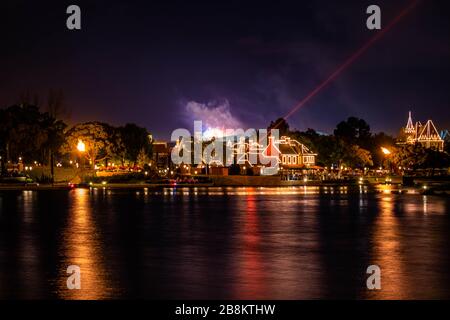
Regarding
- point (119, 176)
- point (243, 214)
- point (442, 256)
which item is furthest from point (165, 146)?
point (442, 256)

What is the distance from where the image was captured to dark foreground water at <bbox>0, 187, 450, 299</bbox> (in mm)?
12828

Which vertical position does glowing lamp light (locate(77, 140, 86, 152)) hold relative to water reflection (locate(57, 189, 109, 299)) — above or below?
above

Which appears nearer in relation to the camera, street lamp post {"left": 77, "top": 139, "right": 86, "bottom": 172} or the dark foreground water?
the dark foreground water

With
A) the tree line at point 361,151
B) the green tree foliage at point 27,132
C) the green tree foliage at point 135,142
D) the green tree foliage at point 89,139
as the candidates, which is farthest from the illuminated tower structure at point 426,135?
the green tree foliage at point 27,132

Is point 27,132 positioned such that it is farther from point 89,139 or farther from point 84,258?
point 84,258

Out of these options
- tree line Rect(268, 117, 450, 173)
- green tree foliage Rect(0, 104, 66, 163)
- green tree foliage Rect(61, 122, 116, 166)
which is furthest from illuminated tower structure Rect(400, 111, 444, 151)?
green tree foliage Rect(0, 104, 66, 163)

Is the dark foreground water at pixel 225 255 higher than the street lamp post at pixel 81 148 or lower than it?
lower

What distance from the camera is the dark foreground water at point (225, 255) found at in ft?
42.1

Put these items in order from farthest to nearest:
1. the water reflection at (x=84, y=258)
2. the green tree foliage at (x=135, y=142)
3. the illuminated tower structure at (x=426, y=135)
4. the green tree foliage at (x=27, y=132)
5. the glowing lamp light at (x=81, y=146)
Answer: the illuminated tower structure at (x=426, y=135) → the green tree foliage at (x=135, y=142) → the glowing lamp light at (x=81, y=146) → the green tree foliage at (x=27, y=132) → the water reflection at (x=84, y=258)

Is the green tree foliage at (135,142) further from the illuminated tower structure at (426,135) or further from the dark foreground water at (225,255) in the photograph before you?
the dark foreground water at (225,255)

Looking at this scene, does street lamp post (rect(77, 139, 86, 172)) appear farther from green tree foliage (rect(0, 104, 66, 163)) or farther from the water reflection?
the water reflection

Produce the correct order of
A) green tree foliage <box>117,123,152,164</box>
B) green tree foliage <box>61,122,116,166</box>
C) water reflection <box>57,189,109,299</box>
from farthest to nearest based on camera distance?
green tree foliage <box>117,123,152,164</box>
green tree foliage <box>61,122,116,166</box>
water reflection <box>57,189,109,299</box>
